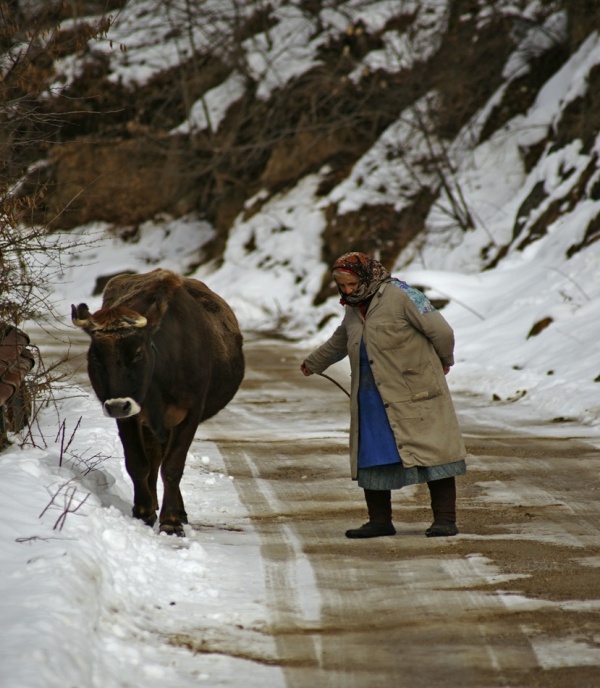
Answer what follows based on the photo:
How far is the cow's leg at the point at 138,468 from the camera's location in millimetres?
7312

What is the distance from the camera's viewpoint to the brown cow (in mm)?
6820

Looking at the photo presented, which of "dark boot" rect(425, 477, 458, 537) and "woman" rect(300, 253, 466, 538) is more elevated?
"woman" rect(300, 253, 466, 538)

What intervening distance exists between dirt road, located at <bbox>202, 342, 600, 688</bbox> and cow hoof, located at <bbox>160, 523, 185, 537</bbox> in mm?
526

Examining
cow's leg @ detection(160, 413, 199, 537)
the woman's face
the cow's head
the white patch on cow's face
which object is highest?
the woman's face

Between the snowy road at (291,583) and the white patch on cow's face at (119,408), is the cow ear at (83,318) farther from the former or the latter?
the snowy road at (291,583)

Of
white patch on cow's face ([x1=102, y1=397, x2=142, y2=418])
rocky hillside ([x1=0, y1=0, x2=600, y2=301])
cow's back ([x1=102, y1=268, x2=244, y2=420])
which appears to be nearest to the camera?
white patch on cow's face ([x1=102, y1=397, x2=142, y2=418])

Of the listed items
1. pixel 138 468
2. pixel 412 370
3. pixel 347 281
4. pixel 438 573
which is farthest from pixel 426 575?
pixel 138 468

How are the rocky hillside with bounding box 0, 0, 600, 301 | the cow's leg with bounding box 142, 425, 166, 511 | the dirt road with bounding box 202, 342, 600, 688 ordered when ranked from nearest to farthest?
the dirt road with bounding box 202, 342, 600, 688 < the cow's leg with bounding box 142, 425, 166, 511 < the rocky hillside with bounding box 0, 0, 600, 301

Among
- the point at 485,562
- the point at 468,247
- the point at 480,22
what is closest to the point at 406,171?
the point at 480,22

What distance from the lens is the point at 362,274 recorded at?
7.00m

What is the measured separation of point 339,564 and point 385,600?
79 centimetres

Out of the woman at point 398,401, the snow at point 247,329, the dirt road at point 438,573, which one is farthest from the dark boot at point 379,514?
the snow at point 247,329

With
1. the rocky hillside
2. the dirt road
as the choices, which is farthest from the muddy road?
the rocky hillside

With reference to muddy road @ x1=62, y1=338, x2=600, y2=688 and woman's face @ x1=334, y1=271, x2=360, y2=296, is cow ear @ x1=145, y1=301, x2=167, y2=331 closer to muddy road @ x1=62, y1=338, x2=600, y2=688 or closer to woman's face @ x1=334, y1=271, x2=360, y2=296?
woman's face @ x1=334, y1=271, x2=360, y2=296
